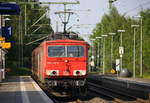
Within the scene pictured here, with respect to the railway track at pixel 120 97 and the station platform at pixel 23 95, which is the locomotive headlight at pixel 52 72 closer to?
the station platform at pixel 23 95

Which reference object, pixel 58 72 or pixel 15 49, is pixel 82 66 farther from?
pixel 15 49

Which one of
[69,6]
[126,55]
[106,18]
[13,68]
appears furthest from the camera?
[106,18]

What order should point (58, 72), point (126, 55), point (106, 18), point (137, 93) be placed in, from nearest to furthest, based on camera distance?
point (58, 72) → point (137, 93) → point (126, 55) → point (106, 18)

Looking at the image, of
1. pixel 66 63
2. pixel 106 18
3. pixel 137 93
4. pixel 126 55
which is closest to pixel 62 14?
pixel 137 93

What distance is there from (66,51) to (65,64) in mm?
738

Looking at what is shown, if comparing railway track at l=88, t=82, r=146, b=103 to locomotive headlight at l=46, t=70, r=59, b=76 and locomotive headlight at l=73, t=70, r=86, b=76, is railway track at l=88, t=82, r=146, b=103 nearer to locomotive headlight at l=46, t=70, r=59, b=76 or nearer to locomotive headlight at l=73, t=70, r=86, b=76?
locomotive headlight at l=73, t=70, r=86, b=76

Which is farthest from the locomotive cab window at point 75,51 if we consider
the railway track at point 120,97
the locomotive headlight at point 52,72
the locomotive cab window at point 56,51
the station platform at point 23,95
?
the railway track at point 120,97

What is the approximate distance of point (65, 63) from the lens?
925 inches

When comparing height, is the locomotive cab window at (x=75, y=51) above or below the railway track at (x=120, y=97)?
above

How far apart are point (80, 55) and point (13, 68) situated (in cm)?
3948

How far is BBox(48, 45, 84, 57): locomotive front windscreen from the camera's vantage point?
23.8 meters

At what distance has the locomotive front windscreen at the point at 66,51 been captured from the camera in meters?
23.8

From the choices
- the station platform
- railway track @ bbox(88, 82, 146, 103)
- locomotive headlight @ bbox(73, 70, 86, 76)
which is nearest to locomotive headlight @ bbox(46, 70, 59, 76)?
locomotive headlight @ bbox(73, 70, 86, 76)

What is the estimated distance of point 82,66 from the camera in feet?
77.1
